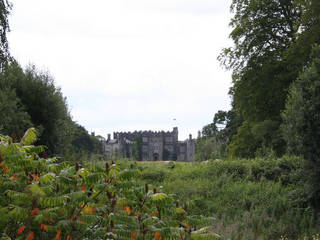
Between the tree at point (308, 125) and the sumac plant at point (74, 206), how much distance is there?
26.8 feet

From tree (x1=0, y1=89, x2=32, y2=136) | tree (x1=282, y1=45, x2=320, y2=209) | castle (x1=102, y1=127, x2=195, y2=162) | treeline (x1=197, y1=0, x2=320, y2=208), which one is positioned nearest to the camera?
tree (x1=282, y1=45, x2=320, y2=209)

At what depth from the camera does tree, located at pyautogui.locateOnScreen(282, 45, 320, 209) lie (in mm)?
12180

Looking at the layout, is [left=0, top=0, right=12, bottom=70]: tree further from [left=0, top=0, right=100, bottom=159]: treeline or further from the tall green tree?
the tall green tree

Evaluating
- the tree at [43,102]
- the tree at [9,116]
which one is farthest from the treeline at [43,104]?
the tree at [9,116]

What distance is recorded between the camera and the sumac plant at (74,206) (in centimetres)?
426

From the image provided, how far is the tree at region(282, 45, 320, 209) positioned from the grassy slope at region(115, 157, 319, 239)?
92 centimetres

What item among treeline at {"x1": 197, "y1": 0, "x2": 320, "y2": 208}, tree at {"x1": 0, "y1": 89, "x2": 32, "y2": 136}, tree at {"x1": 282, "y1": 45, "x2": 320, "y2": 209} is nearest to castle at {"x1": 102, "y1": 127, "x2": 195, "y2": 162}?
treeline at {"x1": 197, "y1": 0, "x2": 320, "y2": 208}

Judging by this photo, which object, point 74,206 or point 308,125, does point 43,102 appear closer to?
point 308,125

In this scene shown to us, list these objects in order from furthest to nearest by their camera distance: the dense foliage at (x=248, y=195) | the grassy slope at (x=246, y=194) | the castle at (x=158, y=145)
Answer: the castle at (x=158, y=145)
the grassy slope at (x=246, y=194)
the dense foliage at (x=248, y=195)

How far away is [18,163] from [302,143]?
980 cm

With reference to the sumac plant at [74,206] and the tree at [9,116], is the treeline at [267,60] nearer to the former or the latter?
the tree at [9,116]

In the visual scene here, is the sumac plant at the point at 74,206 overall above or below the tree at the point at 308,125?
below

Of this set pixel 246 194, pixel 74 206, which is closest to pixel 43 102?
pixel 246 194

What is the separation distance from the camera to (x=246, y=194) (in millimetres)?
16172
